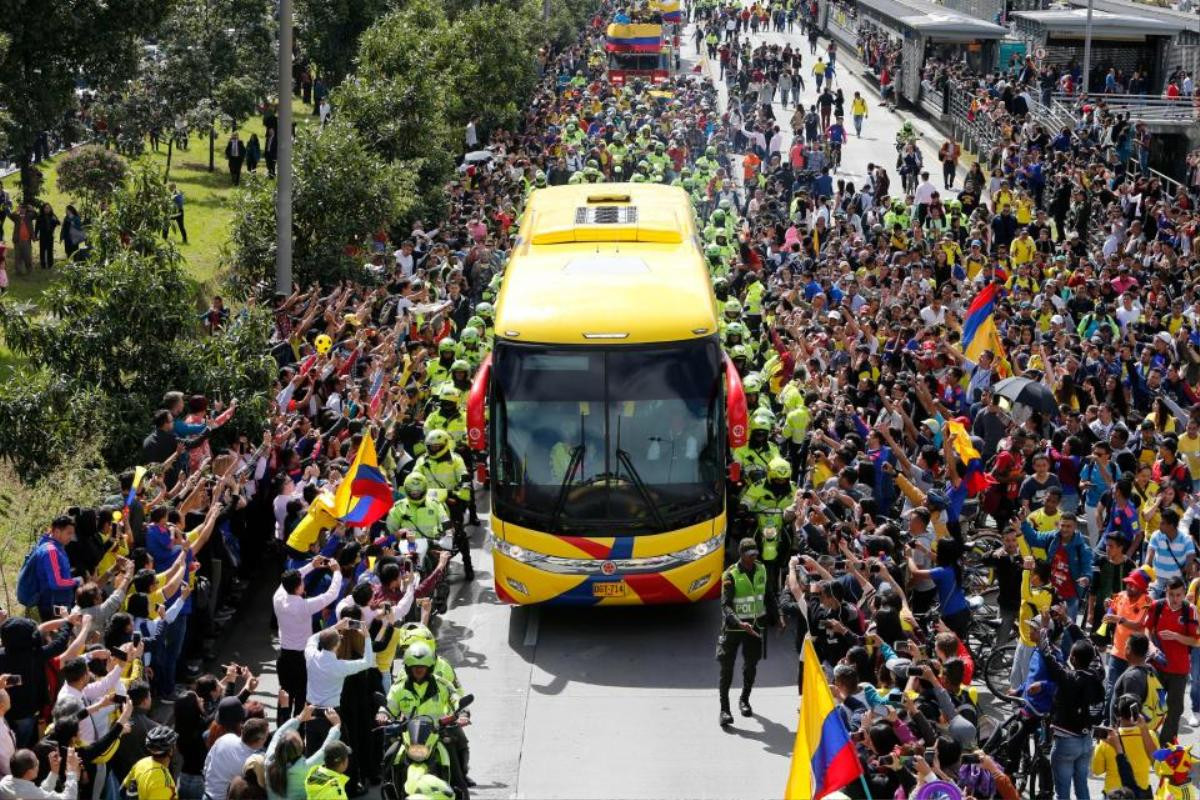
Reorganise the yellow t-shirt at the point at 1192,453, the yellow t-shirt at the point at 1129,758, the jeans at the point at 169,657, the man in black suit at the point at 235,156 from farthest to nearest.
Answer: the man in black suit at the point at 235,156, the yellow t-shirt at the point at 1192,453, the jeans at the point at 169,657, the yellow t-shirt at the point at 1129,758

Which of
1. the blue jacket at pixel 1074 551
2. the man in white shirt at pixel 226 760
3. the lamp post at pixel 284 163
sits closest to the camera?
the man in white shirt at pixel 226 760

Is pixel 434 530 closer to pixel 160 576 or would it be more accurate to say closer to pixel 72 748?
pixel 160 576

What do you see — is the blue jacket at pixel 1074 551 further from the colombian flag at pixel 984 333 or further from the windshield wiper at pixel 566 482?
the colombian flag at pixel 984 333

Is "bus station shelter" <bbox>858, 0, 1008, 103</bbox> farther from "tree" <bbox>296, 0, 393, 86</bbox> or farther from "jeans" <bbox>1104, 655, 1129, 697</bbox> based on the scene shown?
"jeans" <bbox>1104, 655, 1129, 697</bbox>

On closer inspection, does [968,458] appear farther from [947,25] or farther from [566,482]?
[947,25]

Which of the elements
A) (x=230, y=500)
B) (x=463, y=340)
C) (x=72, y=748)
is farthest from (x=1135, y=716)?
(x=463, y=340)

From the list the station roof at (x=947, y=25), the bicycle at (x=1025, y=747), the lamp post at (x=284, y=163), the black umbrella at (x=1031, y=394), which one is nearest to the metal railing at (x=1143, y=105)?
the station roof at (x=947, y=25)

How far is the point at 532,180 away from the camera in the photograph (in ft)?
114

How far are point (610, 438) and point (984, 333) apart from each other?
253 inches

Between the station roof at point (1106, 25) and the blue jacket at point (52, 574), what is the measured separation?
137ft

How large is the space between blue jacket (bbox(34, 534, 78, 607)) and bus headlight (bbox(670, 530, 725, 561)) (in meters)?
5.56

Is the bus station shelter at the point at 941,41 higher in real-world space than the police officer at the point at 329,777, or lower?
higher

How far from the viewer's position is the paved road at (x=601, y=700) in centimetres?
1405

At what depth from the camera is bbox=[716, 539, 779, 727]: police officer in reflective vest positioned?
14.8 m
